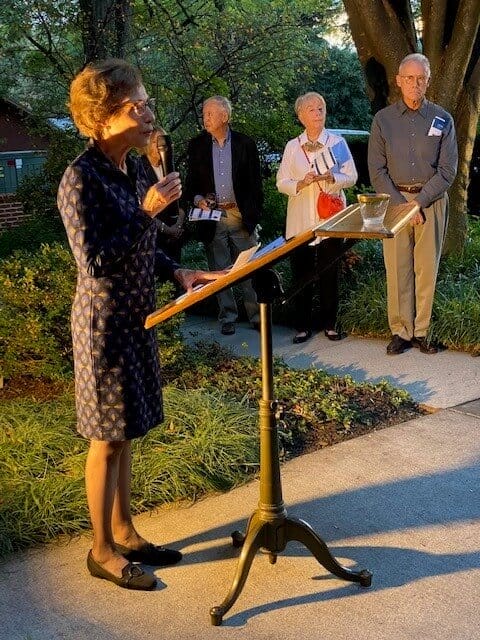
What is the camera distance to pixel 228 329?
7.83 meters

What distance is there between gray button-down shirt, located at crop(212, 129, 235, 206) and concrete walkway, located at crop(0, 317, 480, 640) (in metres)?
3.20

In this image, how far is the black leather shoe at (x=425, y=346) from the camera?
6812 mm

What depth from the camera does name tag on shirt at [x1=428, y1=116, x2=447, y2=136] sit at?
6.66m

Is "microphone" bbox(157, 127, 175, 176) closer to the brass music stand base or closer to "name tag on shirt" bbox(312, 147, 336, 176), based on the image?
the brass music stand base

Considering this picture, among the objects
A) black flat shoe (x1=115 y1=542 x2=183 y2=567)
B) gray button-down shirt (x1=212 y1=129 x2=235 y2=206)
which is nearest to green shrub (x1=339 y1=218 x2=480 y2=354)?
gray button-down shirt (x1=212 y1=129 x2=235 y2=206)

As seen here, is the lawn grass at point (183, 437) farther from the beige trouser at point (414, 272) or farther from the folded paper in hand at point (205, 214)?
the folded paper in hand at point (205, 214)

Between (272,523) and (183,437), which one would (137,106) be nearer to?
(272,523)

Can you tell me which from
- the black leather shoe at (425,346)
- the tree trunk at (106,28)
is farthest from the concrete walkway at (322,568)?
the tree trunk at (106,28)

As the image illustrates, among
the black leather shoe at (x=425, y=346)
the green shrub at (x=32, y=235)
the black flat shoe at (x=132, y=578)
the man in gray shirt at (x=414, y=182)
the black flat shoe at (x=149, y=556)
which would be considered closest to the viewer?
the black flat shoe at (x=132, y=578)

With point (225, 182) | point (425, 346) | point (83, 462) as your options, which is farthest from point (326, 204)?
point (83, 462)

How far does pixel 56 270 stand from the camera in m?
6.00

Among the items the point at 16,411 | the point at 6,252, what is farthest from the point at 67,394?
the point at 6,252

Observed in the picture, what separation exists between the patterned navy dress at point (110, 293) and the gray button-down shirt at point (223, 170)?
4.10 meters

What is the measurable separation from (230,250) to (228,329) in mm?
732
